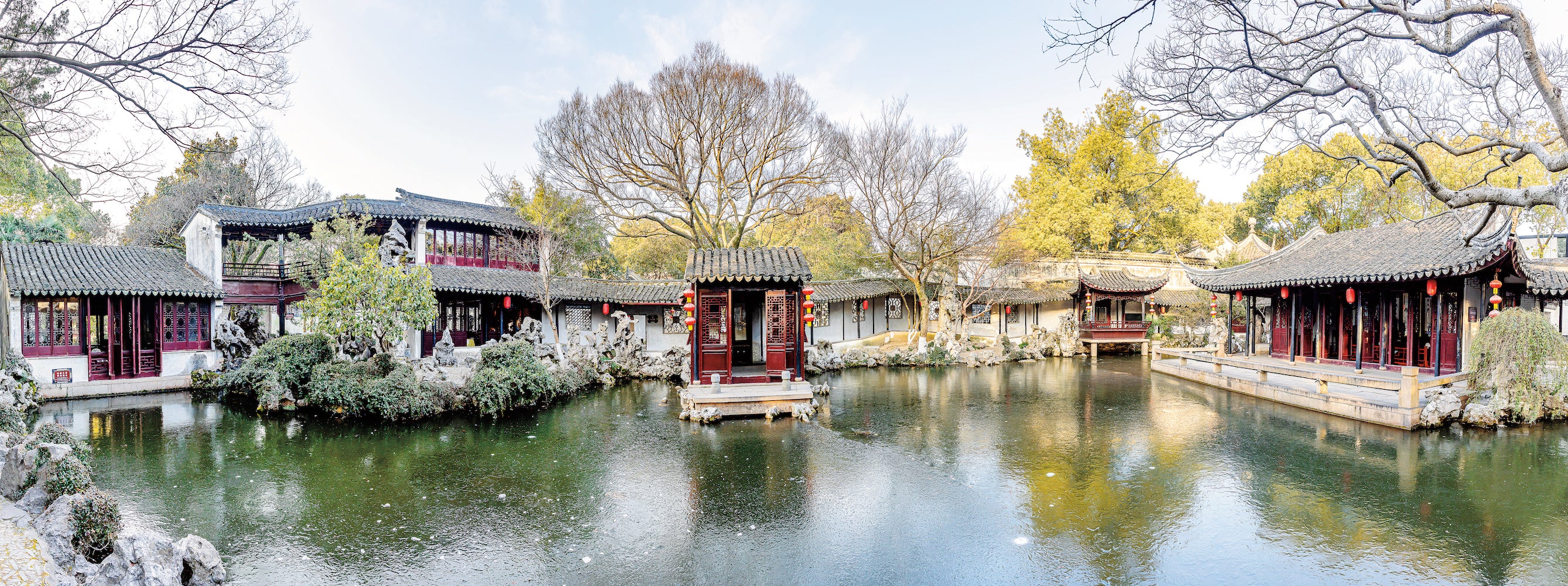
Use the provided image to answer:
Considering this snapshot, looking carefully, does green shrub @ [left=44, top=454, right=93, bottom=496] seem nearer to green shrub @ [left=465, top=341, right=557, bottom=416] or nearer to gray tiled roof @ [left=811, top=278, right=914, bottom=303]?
green shrub @ [left=465, top=341, right=557, bottom=416]

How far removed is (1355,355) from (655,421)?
1391 centimetres

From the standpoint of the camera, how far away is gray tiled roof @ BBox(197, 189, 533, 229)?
15.8m

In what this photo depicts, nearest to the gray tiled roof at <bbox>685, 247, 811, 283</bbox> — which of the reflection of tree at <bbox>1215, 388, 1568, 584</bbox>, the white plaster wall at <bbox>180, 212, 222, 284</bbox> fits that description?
the reflection of tree at <bbox>1215, 388, 1568, 584</bbox>

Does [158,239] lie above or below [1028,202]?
below

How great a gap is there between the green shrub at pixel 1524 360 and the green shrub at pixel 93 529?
599 inches

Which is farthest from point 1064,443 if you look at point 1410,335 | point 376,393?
point 376,393

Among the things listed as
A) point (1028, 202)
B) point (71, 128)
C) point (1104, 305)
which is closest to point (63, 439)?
point (71, 128)

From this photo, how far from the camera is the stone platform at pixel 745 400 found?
10008mm

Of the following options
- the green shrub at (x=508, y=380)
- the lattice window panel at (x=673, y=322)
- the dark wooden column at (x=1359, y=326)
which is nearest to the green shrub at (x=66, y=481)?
the green shrub at (x=508, y=380)

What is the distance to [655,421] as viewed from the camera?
393 inches

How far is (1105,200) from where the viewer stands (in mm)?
25562

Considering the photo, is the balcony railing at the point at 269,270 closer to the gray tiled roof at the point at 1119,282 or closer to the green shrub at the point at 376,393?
the green shrub at the point at 376,393

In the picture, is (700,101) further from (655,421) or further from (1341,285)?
(1341,285)

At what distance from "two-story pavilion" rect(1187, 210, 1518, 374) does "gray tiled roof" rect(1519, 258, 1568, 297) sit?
0.49ft
